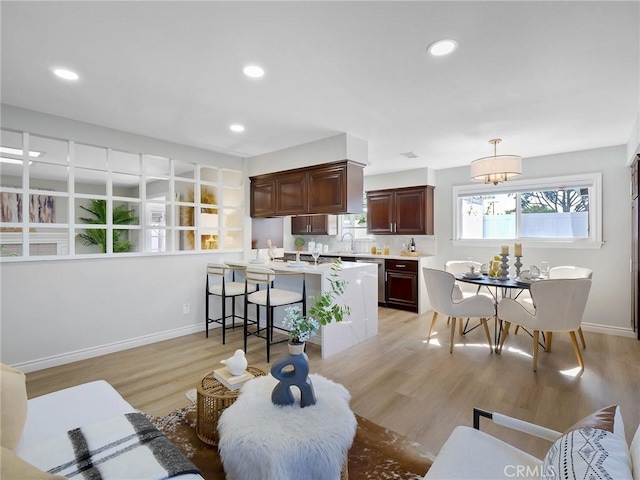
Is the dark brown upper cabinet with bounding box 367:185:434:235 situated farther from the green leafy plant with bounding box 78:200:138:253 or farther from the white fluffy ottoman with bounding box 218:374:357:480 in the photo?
the white fluffy ottoman with bounding box 218:374:357:480

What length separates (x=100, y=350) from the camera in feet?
→ 11.0

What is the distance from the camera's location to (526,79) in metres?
2.38

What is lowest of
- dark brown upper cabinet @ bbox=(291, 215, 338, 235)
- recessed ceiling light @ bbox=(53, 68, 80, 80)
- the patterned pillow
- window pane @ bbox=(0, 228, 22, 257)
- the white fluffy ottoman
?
the white fluffy ottoman

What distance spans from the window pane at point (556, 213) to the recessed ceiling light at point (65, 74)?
18.5 feet

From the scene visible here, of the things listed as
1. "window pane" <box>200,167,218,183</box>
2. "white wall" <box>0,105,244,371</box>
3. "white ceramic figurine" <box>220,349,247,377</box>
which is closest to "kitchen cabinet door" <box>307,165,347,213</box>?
"window pane" <box>200,167,218,183</box>

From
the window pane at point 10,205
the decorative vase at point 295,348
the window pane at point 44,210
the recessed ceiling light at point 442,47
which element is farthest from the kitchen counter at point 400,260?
the window pane at point 44,210

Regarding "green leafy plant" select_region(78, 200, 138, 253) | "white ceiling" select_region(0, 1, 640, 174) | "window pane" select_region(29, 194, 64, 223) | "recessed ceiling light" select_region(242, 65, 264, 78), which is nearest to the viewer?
"white ceiling" select_region(0, 1, 640, 174)

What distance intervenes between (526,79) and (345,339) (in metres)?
2.91

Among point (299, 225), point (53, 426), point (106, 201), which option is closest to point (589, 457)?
point (53, 426)

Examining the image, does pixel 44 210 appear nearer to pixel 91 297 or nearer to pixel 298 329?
pixel 91 297

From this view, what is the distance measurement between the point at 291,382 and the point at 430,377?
1837 mm

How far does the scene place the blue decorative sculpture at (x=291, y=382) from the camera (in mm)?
1569

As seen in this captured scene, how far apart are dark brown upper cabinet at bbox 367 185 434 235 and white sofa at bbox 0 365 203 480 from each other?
5013 millimetres

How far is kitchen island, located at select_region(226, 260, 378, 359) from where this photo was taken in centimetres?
339
